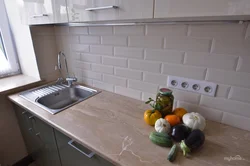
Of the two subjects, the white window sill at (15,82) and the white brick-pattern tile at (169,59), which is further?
the white window sill at (15,82)

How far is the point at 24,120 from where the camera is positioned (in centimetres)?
126

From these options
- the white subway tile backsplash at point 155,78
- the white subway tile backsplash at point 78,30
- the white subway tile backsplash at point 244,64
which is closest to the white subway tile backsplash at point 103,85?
the white subway tile backsplash at point 155,78

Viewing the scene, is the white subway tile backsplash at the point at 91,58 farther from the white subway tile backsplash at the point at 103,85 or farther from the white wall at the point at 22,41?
the white wall at the point at 22,41

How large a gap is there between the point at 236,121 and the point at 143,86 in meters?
0.59

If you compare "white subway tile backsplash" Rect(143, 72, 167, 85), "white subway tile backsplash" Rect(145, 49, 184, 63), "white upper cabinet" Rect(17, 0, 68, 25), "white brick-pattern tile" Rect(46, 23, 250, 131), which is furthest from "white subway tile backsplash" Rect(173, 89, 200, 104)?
"white upper cabinet" Rect(17, 0, 68, 25)

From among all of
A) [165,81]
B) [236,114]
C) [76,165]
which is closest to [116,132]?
[76,165]

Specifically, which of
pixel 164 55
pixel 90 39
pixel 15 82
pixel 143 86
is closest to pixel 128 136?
pixel 143 86

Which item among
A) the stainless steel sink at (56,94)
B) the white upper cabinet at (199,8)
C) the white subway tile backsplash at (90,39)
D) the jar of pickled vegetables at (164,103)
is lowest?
the stainless steel sink at (56,94)

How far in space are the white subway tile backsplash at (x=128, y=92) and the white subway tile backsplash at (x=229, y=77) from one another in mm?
503

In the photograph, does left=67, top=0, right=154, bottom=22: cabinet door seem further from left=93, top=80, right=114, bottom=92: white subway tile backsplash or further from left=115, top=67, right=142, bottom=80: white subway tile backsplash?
left=93, top=80, right=114, bottom=92: white subway tile backsplash

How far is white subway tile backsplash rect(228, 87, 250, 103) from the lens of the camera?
2.45ft

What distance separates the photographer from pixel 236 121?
816mm

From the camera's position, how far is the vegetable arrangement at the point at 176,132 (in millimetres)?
642

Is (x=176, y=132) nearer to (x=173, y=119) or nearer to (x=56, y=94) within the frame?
(x=173, y=119)
